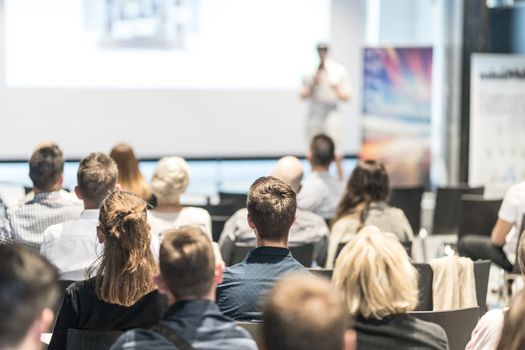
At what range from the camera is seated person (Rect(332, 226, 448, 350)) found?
102 inches

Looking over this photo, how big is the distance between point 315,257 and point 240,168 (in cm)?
661

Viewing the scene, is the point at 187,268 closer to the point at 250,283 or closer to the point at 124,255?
the point at 124,255

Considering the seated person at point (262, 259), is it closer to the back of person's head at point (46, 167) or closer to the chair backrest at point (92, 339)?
the chair backrest at point (92, 339)

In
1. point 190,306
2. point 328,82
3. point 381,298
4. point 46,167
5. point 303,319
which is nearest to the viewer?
point 303,319

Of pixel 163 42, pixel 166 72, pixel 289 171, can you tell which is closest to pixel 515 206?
pixel 289 171

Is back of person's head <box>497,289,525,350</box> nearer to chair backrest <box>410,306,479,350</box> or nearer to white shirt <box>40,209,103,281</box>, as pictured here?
chair backrest <box>410,306,479,350</box>

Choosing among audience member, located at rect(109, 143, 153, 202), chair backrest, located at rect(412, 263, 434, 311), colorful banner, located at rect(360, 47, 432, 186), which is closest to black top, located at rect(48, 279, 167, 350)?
chair backrest, located at rect(412, 263, 434, 311)

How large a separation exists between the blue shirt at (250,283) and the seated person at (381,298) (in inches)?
29.1

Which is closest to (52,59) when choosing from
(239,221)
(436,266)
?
(239,221)

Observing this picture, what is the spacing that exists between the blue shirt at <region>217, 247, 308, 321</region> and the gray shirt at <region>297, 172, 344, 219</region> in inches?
119

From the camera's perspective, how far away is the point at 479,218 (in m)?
6.31

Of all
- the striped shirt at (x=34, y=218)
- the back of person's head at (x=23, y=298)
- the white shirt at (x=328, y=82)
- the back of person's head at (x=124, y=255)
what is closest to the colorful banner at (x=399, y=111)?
the white shirt at (x=328, y=82)

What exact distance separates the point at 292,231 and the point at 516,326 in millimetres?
3038

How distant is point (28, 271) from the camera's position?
2.03 m
